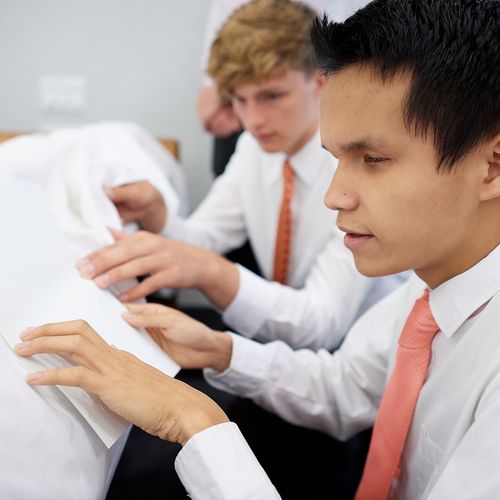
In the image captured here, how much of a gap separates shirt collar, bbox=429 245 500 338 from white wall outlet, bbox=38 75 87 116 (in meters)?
1.55

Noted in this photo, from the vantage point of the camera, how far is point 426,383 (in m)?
0.73

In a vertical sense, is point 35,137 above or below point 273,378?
above

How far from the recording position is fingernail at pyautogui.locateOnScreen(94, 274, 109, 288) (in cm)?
77

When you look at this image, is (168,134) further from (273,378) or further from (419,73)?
(419,73)

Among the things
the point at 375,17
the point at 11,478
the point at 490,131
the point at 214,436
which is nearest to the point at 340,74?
the point at 375,17

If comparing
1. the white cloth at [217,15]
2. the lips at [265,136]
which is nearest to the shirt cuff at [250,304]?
the lips at [265,136]

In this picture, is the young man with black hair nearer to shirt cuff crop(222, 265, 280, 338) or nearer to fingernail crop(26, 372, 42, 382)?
fingernail crop(26, 372, 42, 382)

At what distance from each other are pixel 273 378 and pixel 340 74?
0.47 meters

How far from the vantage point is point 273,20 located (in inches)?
51.2

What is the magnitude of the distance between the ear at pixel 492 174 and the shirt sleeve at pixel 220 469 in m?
0.36

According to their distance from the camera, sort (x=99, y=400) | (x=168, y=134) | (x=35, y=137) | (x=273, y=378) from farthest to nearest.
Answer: (x=168, y=134)
(x=35, y=137)
(x=273, y=378)
(x=99, y=400)

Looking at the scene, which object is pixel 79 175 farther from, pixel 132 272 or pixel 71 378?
pixel 71 378

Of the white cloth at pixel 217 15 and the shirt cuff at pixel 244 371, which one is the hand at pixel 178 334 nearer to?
the shirt cuff at pixel 244 371

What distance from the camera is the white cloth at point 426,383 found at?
1.82 feet
